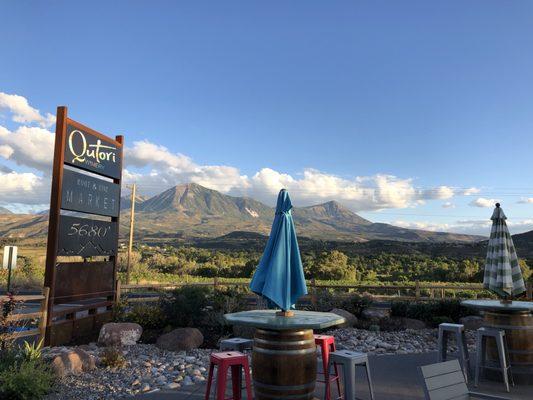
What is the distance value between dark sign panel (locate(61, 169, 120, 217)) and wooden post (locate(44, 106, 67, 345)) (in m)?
0.18

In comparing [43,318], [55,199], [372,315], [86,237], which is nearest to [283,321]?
[43,318]

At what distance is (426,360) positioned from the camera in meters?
7.48

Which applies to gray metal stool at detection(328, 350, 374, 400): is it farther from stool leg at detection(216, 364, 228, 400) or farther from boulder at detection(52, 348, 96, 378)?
boulder at detection(52, 348, 96, 378)

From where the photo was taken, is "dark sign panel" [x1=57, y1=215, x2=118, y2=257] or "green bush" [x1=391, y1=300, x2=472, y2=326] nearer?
"dark sign panel" [x1=57, y1=215, x2=118, y2=257]

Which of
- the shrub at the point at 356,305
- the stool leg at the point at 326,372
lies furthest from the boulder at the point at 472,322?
the stool leg at the point at 326,372

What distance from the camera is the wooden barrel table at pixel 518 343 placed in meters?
6.03

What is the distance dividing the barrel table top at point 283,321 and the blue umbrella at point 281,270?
0.21 meters

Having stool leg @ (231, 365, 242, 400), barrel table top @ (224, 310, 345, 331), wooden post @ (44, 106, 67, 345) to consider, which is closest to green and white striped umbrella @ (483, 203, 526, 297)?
barrel table top @ (224, 310, 345, 331)

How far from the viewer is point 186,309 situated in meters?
10.1

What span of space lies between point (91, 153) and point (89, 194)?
1001mm

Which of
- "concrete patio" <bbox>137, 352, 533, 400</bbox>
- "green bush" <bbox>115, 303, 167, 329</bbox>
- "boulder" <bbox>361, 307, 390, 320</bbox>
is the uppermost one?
"green bush" <bbox>115, 303, 167, 329</bbox>

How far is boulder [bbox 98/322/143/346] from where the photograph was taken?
858 centimetres

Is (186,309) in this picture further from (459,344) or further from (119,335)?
(459,344)

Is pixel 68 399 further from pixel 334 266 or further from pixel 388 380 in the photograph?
pixel 334 266
